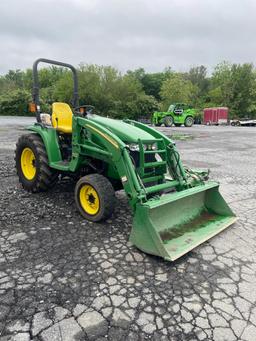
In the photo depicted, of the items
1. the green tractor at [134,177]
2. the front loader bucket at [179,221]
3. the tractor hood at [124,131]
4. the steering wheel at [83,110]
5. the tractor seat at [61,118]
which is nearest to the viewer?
the front loader bucket at [179,221]

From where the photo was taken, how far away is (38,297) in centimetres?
244

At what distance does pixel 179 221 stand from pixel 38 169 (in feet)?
7.54

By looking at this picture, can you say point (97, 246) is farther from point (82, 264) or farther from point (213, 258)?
point (213, 258)

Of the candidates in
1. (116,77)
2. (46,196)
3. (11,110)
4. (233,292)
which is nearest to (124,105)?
(116,77)

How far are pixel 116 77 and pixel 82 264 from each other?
40269 millimetres

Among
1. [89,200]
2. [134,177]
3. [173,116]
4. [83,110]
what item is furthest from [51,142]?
[173,116]

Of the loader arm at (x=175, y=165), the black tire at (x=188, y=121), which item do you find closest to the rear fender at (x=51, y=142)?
the loader arm at (x=175, y=165)

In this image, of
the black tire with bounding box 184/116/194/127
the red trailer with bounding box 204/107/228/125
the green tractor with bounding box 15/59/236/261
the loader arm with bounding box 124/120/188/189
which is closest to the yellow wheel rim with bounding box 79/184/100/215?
A: the green tractor with bounding box 15/59/236/261

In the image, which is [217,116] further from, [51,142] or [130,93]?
[51,142]

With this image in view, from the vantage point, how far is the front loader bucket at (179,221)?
3010 mm

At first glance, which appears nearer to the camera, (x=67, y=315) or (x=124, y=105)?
(x=67, y=315)

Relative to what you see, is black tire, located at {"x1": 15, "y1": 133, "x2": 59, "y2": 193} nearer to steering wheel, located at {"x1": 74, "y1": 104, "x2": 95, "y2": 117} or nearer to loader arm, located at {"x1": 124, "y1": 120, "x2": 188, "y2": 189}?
steering wheel, located at {"x1": 74, "y1": 104, "x2": 95, "y2": 117}

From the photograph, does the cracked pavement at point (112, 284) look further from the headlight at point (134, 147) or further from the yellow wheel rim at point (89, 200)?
the headlight at point (134, 147)

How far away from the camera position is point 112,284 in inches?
104
